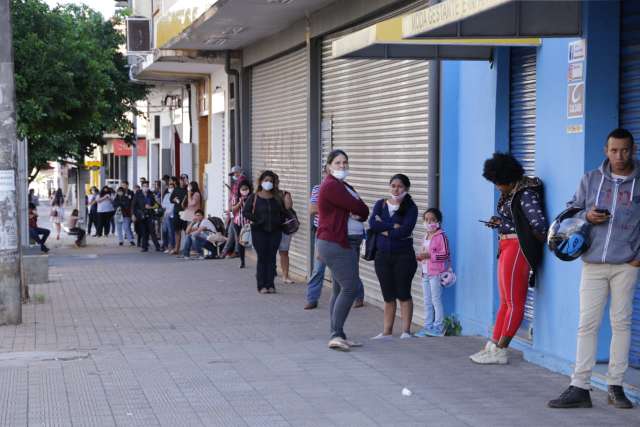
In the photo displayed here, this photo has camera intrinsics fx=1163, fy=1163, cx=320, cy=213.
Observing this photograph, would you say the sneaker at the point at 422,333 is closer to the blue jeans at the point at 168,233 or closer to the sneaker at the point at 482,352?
the sneaker at the point at 482,352

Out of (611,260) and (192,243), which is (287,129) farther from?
(611,260)

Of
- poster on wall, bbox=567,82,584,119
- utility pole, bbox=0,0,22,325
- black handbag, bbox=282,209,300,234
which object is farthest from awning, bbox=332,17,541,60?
black handbag, bbox=282,209,300,234

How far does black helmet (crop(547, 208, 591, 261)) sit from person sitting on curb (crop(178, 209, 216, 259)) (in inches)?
607

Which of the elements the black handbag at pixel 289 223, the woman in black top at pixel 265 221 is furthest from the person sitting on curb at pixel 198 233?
the woman in black top at pixel 265 221

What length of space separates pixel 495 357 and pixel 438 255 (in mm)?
1874

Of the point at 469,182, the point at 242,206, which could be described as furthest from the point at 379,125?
the point at 242,206

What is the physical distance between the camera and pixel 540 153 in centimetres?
933

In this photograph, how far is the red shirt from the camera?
32.4ft

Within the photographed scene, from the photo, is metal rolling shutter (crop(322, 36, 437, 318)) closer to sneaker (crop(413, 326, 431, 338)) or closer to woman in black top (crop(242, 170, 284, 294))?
sneaker (crop(413, 326, 431, 338))

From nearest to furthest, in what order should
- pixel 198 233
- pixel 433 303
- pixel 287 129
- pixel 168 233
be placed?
pixel 433 303
pixel 287 129
pixel 198 233
pixel 168 233

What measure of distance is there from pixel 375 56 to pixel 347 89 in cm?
449

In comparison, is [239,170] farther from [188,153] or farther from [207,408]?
[207,408]

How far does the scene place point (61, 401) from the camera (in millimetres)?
7973

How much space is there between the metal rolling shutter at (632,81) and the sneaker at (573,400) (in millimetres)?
832
